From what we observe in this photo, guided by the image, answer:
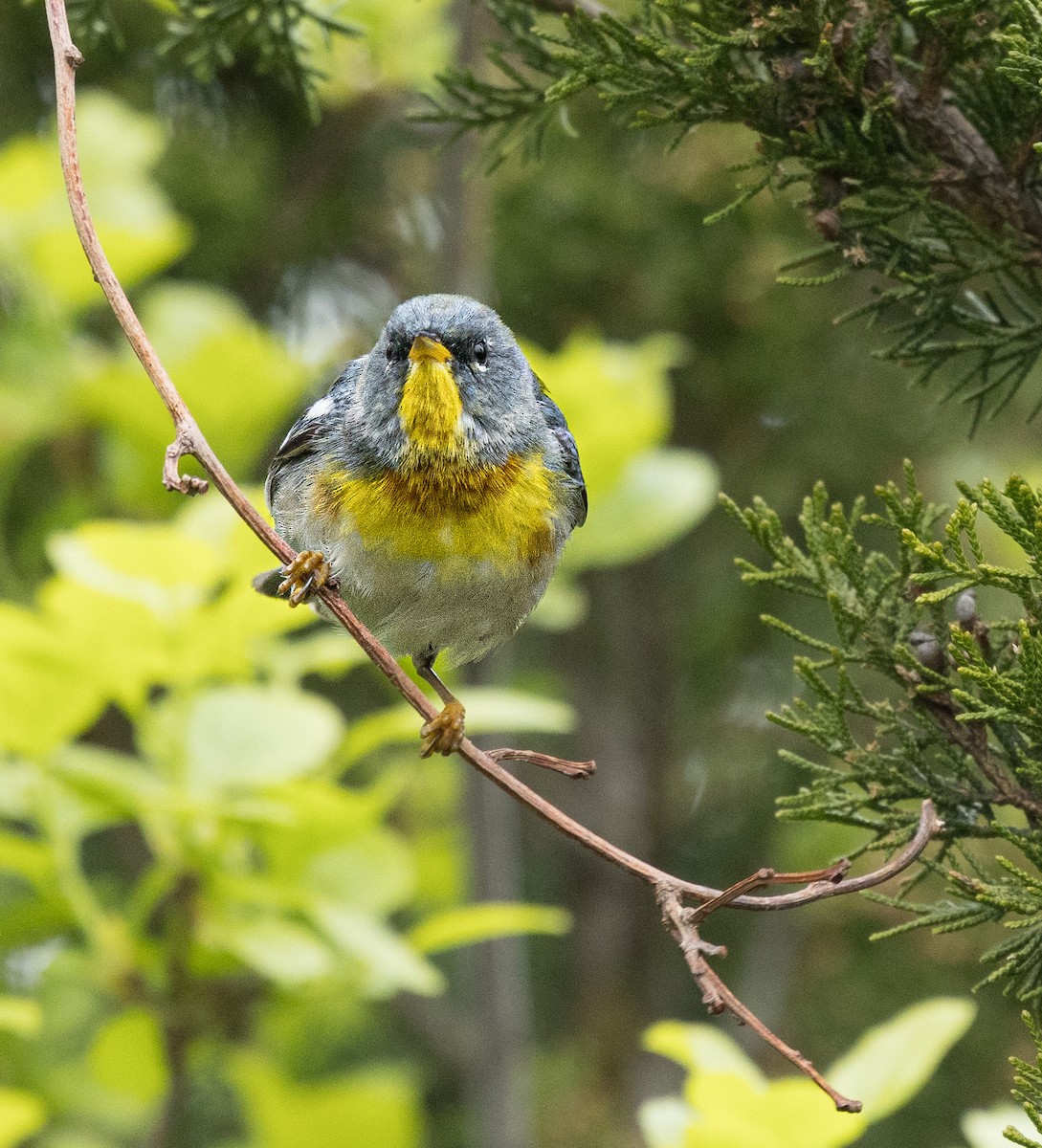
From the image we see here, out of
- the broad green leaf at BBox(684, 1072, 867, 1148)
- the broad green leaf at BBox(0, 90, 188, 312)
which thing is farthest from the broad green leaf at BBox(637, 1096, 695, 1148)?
the broad green leaf at BBox(0, 90, 188, 312)

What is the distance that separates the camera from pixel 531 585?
2441mm

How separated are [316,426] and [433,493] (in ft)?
1.14

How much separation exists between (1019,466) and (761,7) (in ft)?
9.70

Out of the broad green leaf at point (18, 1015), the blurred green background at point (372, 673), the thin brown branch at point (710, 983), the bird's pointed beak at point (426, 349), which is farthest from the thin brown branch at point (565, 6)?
the broad green leaf at point (18, 1015)

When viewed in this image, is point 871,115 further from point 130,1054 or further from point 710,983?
point 130,1054

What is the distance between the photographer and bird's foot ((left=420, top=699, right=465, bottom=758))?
6.80ft

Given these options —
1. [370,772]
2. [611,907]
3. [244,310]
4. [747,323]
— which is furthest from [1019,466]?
[244,310]

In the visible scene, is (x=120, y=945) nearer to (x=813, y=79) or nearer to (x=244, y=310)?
(x=813, y=79)

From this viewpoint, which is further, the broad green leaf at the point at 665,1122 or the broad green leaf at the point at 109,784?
the broad green leaf at the point at 109,784

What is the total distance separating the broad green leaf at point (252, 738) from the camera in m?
2.51

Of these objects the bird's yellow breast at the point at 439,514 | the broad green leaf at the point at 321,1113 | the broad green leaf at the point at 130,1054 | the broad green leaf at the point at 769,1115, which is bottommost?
the broad green leaf at the point at 321,1113

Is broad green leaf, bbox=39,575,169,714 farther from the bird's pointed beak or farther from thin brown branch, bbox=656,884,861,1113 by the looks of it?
thin brown branch, bbox=656,884,861,1113

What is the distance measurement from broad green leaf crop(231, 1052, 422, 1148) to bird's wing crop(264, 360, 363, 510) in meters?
1.23

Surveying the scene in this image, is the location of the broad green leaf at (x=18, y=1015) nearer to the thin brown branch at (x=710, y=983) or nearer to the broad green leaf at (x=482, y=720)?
the broad green leaf at (x=482, y=720)
